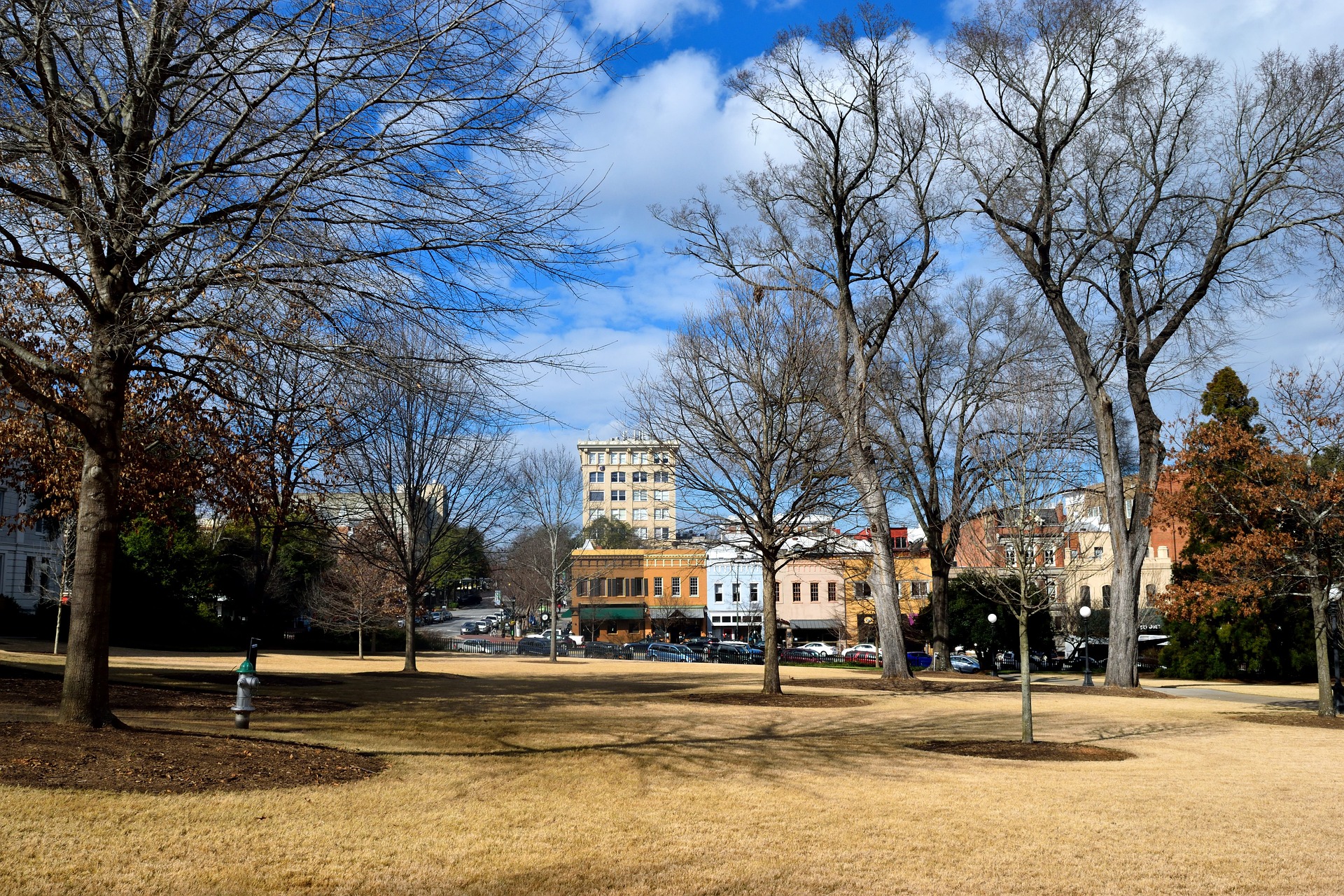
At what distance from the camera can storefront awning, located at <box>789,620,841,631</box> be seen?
72938 mm

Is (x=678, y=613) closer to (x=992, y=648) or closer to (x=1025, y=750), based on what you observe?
(x=992, y=648)

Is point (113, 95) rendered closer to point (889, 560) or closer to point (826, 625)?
point (889, 560)

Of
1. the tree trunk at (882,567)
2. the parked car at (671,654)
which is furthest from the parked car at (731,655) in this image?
the tree trunk at (882,567)

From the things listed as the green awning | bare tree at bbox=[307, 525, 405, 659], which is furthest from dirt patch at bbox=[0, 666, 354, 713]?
the green awning

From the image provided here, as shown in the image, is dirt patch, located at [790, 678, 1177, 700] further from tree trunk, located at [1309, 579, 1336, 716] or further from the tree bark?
tree trunk, located at [1309, 579, 1336, 716]

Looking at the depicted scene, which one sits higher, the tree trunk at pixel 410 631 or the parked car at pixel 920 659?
the tree trunk at pixel 410 631

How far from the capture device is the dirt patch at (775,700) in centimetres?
2053

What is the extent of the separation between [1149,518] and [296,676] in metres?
21.5

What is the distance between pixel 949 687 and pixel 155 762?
24.2 meters

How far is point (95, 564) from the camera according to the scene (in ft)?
30.3

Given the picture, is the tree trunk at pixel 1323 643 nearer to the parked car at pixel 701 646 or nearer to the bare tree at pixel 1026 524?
the bare tree at pixel 1026 524

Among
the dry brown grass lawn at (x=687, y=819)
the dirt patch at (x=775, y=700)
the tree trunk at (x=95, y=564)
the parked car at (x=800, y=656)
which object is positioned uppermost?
the tree trunk at (x=95, y=564)

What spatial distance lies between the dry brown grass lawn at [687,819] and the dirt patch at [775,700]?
4.82 m

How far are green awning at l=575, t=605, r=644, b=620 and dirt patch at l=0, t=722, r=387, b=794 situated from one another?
6933 cm
